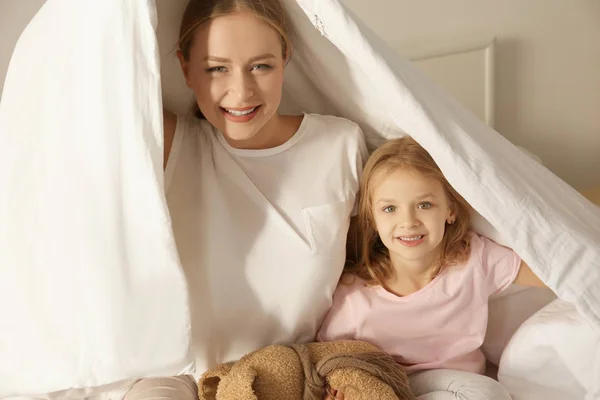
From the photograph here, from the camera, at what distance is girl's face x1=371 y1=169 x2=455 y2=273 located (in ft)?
4.02

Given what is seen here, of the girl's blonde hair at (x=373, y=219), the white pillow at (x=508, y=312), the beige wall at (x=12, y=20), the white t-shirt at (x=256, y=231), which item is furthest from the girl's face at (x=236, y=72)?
the white pillow at (x=508, y=312)

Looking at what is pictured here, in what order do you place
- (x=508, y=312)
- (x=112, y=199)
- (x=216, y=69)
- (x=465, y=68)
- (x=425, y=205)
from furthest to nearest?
(x=465, y=68), (x=508, y=312), (x=425, y=205), (x=216, y=69), (x=112, y=199)

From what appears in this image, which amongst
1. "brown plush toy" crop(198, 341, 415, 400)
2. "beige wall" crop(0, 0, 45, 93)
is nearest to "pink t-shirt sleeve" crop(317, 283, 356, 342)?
"brown plush toy" crop(198, 341, 415, 400)

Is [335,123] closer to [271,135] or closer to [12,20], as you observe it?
[271,135]

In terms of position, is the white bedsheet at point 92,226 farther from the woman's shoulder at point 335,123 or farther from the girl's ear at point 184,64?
the woman's shoulder at point 335,123

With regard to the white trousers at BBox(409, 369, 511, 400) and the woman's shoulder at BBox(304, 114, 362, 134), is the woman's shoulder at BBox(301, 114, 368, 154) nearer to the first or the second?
the woman's shoulder at BBox(304, 114, 362, 134)

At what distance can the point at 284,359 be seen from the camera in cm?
114

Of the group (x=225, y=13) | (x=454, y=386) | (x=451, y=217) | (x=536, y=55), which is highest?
(x=225, y=13)

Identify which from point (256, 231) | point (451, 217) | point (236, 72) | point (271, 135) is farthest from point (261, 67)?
point (451, 217)

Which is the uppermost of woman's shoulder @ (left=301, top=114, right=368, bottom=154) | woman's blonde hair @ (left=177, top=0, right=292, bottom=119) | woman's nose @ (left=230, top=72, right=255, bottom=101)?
woman's blonde hair @ (left=177, top=0, right=292, bottom=119)

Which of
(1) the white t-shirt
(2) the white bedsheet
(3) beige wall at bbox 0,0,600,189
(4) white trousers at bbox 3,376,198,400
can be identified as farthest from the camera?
(3) beige wall at bbox 0,0,600,189

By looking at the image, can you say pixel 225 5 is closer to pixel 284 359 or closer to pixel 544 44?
pixel 284 359

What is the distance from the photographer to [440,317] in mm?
1288

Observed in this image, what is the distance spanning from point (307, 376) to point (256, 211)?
311mm
